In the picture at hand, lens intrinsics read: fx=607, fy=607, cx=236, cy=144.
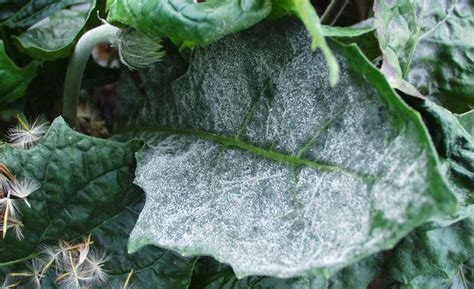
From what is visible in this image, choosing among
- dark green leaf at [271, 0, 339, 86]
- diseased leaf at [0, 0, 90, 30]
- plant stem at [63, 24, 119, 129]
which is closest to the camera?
dark green leaf at [271, 0, 339, 86]

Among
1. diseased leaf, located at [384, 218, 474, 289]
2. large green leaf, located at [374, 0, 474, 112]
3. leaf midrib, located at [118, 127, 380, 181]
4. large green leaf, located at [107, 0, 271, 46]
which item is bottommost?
diseased leaf, located at [384, 218, 474, 289]

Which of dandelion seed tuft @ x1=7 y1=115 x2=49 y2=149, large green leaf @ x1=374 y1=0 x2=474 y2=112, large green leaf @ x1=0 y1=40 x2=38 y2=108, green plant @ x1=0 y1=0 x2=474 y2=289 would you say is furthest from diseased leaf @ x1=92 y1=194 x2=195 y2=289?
large green leaf @ x1=374 y1=0 x2=474 y2=112

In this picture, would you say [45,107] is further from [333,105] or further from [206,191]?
[333,105]

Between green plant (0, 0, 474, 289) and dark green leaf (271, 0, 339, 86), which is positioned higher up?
dark green leaf (271, 0, 339, 86)

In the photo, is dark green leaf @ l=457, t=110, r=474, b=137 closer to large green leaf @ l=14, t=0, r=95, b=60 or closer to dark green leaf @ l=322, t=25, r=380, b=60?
dark green leaf @ l=322, t=25, r=380, b=60

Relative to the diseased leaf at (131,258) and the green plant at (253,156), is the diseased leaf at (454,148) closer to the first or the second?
the green plant at (253,156)

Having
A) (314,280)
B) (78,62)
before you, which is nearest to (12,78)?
(78,62)

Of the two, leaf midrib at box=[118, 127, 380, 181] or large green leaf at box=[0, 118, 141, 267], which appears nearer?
leaf midrib at box=[118, 127, 380, 181]
